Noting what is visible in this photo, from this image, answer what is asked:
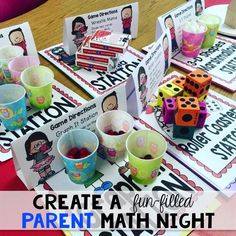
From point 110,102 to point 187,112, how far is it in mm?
172

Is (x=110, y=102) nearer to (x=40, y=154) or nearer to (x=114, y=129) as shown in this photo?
(x=114, y=129)

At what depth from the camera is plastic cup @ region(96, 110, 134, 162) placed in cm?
69

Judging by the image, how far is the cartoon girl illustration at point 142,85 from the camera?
2.60ft

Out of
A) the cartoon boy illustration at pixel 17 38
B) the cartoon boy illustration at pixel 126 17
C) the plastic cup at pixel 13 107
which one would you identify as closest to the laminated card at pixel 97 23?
the cartoon boy illustration at pixel 126 17

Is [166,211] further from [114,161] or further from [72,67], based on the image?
[72,67]

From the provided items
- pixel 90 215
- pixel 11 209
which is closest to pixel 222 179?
pixel 90 215

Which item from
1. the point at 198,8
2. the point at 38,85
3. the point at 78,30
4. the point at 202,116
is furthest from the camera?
the point at 198,8

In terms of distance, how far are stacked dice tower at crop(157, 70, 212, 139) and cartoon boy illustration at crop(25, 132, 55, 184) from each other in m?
0.28

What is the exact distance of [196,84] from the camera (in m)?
0.82

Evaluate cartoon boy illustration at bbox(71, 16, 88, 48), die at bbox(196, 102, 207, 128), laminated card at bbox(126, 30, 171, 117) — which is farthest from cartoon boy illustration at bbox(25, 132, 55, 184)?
cartoon boy illustration at bbox(71, 16, 88, 48)

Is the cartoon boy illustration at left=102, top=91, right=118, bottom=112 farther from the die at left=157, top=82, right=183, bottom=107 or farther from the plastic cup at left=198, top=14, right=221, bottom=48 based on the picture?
the plastic cup at left=198, top=14, right=221, bottom=48

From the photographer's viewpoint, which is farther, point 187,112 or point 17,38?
point 17,38

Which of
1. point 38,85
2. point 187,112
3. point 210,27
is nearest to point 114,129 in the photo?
Result: point 187,112

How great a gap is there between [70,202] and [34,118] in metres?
0.27
